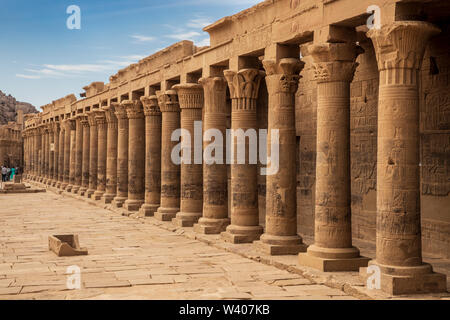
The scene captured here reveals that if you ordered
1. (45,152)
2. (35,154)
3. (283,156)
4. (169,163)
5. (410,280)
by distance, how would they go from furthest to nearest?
(35,154)
(45,152)
(169,163)
(283,156)
(410,280)

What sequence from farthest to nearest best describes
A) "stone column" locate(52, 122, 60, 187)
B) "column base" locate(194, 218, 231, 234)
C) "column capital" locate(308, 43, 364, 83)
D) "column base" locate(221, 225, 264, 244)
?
1. "stone column" locate(52, 122, 60, 187)
2. "column base" locate(194, 218, 231, 234)
3. "column base" locate(221, 225, 264, 244)
4. "column capital" locate(308, 43, 364, 83)

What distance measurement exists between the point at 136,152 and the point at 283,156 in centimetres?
1015

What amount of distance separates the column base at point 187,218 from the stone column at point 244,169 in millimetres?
2683

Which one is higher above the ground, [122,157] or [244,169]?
[122,157]

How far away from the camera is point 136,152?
20.3 m

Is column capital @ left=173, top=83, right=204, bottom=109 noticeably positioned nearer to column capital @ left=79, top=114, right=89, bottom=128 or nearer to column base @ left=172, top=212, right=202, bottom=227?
column base @ left=172, top=212, right=202, bottom=227

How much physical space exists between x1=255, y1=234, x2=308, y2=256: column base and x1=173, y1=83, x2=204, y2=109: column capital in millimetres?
5751

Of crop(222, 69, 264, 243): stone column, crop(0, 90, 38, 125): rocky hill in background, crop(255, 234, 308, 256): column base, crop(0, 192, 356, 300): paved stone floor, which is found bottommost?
crop(0, 192, 356, 300): paved stone floor

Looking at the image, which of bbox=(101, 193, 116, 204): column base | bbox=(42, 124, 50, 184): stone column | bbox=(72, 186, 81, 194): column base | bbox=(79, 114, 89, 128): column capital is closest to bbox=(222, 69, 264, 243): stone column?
bbox=(101, 193, 116, 204): column base

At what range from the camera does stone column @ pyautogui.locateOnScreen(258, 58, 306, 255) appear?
36.6 ft

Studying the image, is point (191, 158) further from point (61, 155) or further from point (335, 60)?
point (61, 155)

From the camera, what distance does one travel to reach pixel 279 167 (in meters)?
11.2

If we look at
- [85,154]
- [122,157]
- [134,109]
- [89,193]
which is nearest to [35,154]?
[85,154]
